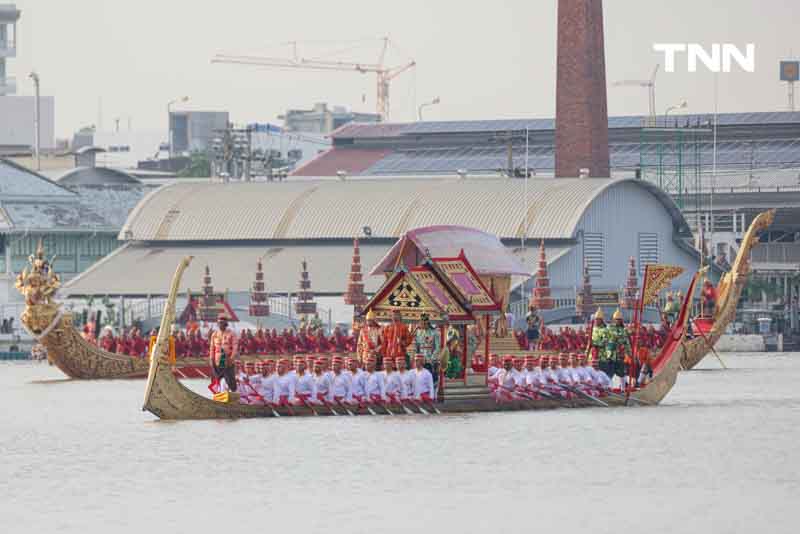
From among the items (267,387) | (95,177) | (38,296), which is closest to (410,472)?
(267,387)

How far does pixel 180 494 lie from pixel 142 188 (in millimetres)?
93631

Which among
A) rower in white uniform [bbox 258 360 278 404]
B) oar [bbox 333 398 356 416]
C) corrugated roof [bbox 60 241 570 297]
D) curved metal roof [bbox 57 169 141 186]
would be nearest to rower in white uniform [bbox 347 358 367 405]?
oar [bbox 333 398 356 416]

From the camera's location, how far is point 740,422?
5384 cm

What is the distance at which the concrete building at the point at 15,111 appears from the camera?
17000 cm

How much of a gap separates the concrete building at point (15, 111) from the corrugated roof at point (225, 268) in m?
52.4

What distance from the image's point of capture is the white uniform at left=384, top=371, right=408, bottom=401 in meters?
51.2

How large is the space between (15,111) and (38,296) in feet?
344

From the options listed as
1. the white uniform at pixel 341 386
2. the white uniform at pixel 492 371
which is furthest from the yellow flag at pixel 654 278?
the white uniform at pixel 341 386

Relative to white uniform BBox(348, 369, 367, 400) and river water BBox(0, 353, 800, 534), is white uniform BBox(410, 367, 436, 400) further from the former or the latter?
white uniform BBox(348, 369, 367, 400)

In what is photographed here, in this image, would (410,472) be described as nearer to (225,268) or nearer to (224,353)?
(224,353)

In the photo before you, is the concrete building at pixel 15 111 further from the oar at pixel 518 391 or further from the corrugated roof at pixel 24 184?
the oar at pixel 518 391

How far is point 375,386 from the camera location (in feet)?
168

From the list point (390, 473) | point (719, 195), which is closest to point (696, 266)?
point (719, 195)

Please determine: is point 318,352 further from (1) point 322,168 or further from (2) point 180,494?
(1) point 322,168
